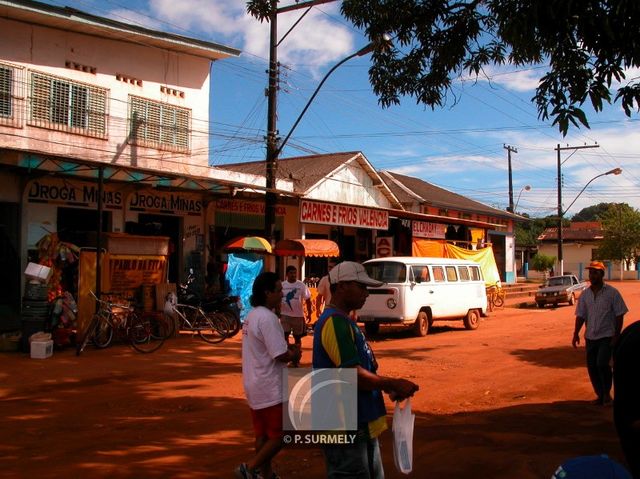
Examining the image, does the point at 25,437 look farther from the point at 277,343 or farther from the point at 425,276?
the point at 425,276

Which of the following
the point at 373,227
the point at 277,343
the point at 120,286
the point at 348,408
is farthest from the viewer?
the point at 373,227

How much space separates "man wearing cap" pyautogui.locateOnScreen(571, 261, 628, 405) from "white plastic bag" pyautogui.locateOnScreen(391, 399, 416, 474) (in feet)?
17.1

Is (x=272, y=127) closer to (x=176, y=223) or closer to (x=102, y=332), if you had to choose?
(x=176, y=223)

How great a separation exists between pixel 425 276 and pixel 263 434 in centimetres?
1259

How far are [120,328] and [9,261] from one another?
3679 millimetres

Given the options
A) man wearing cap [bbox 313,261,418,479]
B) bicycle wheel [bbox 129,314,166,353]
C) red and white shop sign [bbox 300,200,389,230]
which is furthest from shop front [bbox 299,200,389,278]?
man wearing cap [bbox 313,261,418,479]

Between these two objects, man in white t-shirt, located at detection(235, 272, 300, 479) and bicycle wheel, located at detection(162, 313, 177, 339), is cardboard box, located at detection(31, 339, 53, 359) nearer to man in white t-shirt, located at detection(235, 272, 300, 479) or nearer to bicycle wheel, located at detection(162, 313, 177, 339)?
bicycle wheel, located at detection(162, 313, 177, 339)

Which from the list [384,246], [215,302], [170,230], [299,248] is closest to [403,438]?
[215,302]

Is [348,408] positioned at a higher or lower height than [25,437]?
higher

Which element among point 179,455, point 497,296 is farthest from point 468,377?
point 497,296

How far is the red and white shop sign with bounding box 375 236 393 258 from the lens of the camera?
26.9 meters

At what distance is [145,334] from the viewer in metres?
14.0

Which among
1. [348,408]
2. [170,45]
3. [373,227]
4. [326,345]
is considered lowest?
[348,408]

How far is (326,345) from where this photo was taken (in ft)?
12.0
